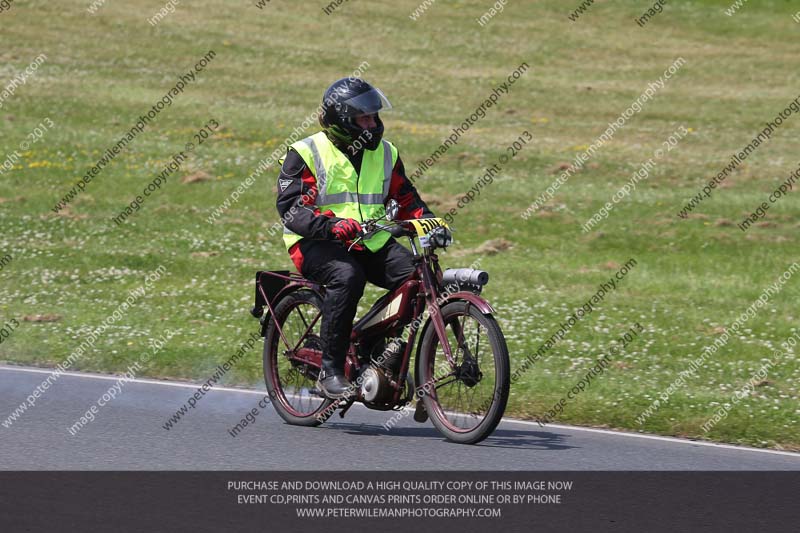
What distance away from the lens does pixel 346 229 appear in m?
8.35

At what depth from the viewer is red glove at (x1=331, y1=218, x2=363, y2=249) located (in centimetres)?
835

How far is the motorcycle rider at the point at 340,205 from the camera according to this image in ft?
28.2

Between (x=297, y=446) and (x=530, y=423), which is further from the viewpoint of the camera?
(x=530, y=423)

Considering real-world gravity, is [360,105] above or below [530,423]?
A: above

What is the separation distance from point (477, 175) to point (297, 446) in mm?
15779

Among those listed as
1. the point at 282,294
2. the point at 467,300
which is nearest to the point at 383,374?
the point at 467,300

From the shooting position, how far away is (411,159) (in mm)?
25156

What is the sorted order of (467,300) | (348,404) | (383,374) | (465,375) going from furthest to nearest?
(348,404), (383,374), (465,375), (467,300)

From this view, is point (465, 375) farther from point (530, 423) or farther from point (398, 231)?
point (530, 423)

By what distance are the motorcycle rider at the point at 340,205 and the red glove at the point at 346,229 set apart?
0.07 meters

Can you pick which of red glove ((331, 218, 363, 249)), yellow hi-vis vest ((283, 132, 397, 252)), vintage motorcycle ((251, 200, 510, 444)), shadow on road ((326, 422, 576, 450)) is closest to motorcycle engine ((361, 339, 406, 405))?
vintage motorcycle ((251, 200, 510, 444))

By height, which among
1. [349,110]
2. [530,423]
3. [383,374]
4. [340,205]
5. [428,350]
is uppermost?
[349,110]
